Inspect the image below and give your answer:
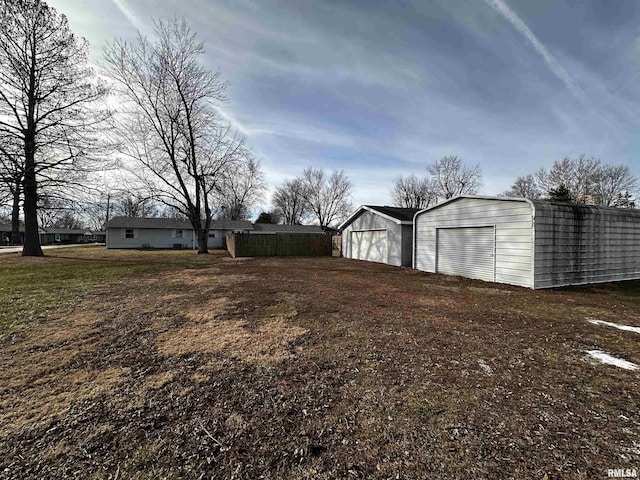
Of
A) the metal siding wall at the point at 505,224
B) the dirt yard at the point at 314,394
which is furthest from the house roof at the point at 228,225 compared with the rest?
the dirt yard at the point at 314,394

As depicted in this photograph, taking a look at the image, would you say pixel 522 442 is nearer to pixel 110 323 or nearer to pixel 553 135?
pixel 110 323

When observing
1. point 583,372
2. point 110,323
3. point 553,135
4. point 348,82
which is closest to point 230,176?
point 348,82

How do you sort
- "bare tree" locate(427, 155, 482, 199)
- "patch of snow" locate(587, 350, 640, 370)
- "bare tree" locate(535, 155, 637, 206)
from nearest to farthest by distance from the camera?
"patch of snow" locate(587, 350, 640, 370) → "bare tree" locate(535, 155, 637, 206) → "bare tree" locate(427, 155, 482, 199)

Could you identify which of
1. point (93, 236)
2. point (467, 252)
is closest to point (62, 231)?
point (93, 236)

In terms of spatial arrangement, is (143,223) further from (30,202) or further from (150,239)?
(30,202)

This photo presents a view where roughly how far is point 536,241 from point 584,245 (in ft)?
8.06

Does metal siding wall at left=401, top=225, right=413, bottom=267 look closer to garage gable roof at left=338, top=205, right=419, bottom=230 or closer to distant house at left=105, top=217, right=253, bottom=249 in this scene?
garage gable roof at left=338, top=205, right=419, bottom=230

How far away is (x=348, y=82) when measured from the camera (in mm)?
10672

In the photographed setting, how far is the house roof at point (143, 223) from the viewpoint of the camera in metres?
27.1

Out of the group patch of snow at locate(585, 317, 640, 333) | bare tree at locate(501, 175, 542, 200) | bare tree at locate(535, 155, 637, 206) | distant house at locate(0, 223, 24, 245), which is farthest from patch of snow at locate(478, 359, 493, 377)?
distant house at locate(0, 223, 24, 245)

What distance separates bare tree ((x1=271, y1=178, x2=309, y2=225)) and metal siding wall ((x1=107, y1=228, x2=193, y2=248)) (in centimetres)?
2129

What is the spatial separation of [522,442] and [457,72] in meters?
11.7

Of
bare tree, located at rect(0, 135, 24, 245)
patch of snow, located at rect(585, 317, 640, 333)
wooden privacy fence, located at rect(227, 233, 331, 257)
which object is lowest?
patch of snow, located at rect(585, 317, 640, 333)

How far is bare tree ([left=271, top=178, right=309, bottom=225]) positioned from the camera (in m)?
46.9
